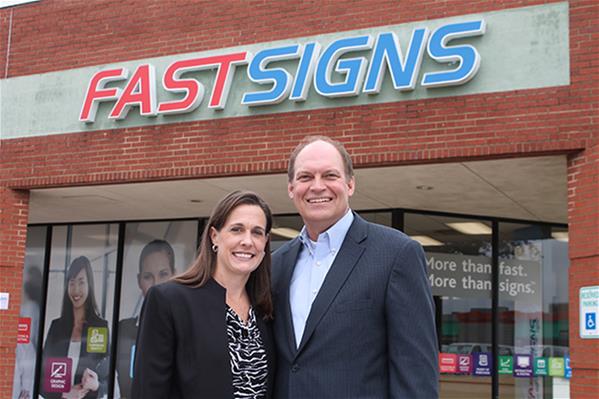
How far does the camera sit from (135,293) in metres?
13.9

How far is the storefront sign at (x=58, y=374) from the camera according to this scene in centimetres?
1427

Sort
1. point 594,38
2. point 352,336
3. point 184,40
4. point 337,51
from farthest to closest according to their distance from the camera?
point 184,40 < point 337,51 < point 594,38 < point 352,336

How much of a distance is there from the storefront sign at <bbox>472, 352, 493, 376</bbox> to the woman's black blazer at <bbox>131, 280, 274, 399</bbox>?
908 cm

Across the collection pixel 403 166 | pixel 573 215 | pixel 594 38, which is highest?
pixel 594 38

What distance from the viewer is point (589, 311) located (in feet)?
25.6

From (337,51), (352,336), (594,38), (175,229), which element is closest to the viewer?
(352,336)

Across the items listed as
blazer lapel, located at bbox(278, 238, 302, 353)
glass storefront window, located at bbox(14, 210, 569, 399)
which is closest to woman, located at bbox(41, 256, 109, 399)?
glass storefront window, located at bbox(14, 210, 569, 399)

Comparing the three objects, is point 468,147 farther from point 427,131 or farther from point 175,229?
point 175,229

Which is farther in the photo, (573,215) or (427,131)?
(427,131)

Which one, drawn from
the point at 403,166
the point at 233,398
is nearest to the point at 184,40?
the point at 403,166

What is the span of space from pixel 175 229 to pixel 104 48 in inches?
152

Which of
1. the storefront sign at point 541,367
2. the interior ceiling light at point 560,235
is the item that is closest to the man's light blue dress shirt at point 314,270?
the storefront sign at point 541,367

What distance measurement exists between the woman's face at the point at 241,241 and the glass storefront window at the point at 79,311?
36.8 feet

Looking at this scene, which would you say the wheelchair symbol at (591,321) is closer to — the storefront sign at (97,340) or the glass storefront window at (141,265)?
the glass storefront window at (141,265)
